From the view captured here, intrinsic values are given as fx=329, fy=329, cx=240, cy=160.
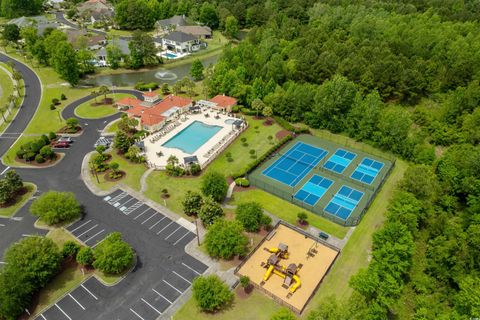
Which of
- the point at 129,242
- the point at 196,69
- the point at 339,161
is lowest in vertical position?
the point at 129,242

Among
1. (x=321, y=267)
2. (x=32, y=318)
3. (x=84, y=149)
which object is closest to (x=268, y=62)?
(x=84, y=149)

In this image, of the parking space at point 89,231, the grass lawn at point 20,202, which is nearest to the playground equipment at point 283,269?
the parking space at point 89,231

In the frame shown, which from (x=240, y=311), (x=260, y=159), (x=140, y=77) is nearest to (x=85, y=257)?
(x=240, y=311)

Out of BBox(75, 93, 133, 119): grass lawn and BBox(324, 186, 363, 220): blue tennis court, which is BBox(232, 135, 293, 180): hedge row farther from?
BBox(75, 93, 133, 119): grass lawn

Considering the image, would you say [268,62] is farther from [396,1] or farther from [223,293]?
[396,1]

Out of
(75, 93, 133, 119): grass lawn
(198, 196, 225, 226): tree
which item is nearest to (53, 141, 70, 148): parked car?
(75, 93, 133, 119): grass lawn

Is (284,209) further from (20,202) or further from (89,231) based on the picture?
(20,202)
